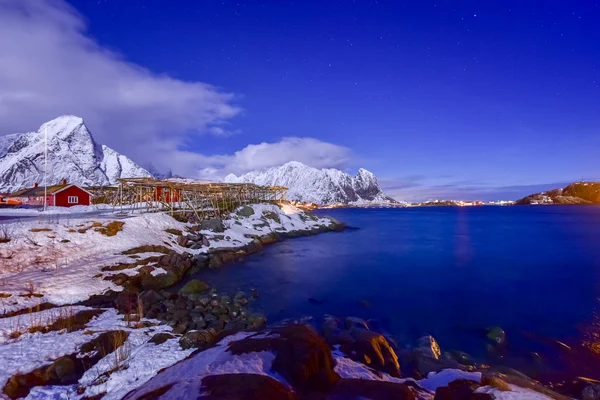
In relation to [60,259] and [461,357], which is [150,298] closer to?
[60,259]

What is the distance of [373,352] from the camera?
9.02 m

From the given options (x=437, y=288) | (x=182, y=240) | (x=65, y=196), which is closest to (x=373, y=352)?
(x=437, y=288)

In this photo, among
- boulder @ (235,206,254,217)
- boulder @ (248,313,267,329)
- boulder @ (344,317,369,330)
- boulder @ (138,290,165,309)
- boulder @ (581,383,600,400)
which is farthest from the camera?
boulder @ (235,206,254,217)

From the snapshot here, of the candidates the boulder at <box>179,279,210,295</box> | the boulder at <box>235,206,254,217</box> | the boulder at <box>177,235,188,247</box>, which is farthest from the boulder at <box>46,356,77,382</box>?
the boulder at <box>235,206,254,217</box>

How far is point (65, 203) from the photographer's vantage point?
4616 centimetres

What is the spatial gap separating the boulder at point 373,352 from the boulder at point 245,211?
1262 inches

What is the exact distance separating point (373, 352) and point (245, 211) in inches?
1330

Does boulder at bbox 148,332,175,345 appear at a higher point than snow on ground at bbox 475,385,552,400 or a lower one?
higher

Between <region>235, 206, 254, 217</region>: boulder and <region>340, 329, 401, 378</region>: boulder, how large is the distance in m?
32.1

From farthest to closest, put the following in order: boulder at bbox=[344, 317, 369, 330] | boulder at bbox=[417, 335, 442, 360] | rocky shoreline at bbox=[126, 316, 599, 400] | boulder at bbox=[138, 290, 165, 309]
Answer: boulder at bbox=[138, 290, 165, 309]
boulder at bbox=[344, 317, 369, 330]
boulder at bbox=[417, 335, 442, 360]
rocky shoreline at bbox=[126, 316, 599, 400]

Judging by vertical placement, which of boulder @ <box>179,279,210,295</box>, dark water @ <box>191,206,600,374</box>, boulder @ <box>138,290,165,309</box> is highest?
boulder @ <box>138,290,165,309</box>

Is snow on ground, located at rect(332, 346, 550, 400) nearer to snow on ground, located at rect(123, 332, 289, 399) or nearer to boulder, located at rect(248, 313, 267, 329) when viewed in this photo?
snow on ground, located at rect(123, 332, 289, 399)

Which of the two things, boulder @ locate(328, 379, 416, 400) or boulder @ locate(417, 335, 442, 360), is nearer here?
boulder @ locate(328, 379, 416, 400)

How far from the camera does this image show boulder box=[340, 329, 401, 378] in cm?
862
